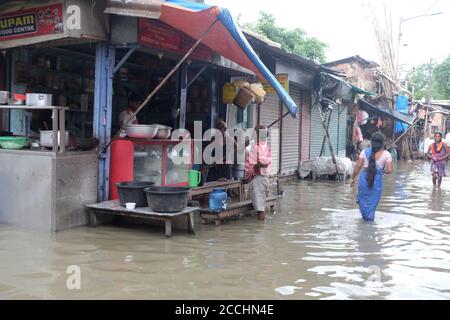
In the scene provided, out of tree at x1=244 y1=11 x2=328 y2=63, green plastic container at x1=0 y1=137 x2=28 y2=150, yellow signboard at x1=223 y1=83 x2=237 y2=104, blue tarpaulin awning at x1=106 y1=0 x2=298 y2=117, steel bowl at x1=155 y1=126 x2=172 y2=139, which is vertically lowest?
green plastic container at x1=0 y1=137 x2=28 y2=150

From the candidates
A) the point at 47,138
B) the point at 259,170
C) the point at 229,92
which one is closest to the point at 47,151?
the point at 47,138

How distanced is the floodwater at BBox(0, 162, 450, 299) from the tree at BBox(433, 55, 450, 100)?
39.4 meters

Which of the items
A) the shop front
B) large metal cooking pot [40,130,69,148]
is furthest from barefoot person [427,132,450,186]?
→ large metal cooking pot [40,130,69,148]

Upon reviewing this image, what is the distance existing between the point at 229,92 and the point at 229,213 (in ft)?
11.4

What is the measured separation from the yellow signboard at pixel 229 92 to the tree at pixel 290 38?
55.4ft

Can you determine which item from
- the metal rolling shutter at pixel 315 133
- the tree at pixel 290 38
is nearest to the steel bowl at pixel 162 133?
the metal rolling shutter at pixel 315 133

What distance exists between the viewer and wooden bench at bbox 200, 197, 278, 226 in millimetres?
7504

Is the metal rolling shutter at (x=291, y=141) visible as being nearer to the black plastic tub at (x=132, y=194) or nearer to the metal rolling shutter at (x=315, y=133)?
the metal rolling shutter at (x=315, y=133)

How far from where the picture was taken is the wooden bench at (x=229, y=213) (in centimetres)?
750

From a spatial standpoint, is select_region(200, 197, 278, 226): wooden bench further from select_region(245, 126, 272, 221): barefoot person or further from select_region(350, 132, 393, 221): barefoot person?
select_region(350, 132, 393, 221): barefoot person

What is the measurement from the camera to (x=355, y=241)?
22.3ft

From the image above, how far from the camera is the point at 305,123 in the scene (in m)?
16.9

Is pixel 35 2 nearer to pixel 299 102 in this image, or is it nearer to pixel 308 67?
pixel 308 67
